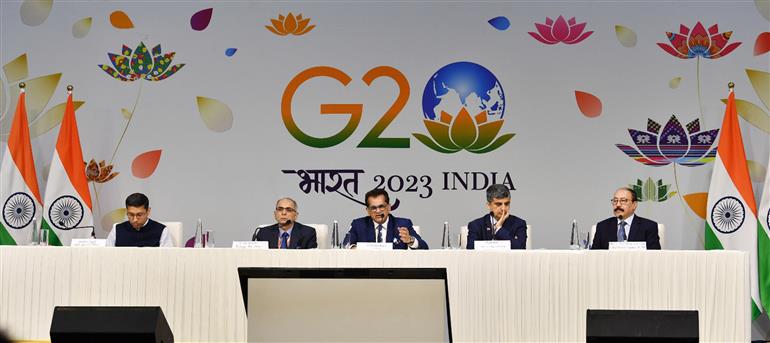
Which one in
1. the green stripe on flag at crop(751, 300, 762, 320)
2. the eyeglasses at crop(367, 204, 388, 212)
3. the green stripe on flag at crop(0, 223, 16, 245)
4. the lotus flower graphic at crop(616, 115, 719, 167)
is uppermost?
the lotus flower graphic at crop(616, 115, 719, 167)

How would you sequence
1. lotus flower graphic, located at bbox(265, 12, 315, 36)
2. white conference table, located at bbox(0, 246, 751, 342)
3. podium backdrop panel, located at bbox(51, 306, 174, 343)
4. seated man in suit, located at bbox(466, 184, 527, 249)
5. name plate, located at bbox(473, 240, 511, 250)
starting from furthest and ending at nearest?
lotus flower graphic, located at bbox(265, 12, 315, 36) → seated man in suit, located at bbox(466, 184, 527, 249) → name plate, located at bbox(473, 240, 511, 250) → white conference table, located at bbox(0, 246, 751, 342) → podium backdrop panel, located at bbox(51, 306, 174, 343)

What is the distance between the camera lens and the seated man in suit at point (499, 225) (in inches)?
186

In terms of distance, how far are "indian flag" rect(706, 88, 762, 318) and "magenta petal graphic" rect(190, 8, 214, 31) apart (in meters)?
3.71

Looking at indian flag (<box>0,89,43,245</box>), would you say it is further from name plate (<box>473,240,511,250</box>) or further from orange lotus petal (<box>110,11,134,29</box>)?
name plate (<box>473,240,511,250</box>)

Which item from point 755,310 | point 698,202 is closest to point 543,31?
point 698,202

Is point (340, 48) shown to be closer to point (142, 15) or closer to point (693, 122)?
point (142, 15)

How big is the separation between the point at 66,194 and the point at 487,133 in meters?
3.00

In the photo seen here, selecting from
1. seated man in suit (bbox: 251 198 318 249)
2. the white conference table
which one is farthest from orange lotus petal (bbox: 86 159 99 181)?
the white conference table

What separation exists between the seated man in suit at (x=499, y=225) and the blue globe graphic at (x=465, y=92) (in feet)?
4.52

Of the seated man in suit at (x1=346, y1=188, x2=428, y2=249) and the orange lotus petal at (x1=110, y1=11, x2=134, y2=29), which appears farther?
the orange lotus petal at (x1=110, y1=11, x2=134, y2=29)

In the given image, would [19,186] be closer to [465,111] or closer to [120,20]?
[120,20]

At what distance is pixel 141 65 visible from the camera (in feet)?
20.2

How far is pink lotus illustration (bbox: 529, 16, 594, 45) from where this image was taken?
6035 mm

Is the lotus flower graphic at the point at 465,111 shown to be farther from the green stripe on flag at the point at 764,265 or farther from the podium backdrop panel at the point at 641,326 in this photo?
the podium backdrop panel at the point at 641,326
